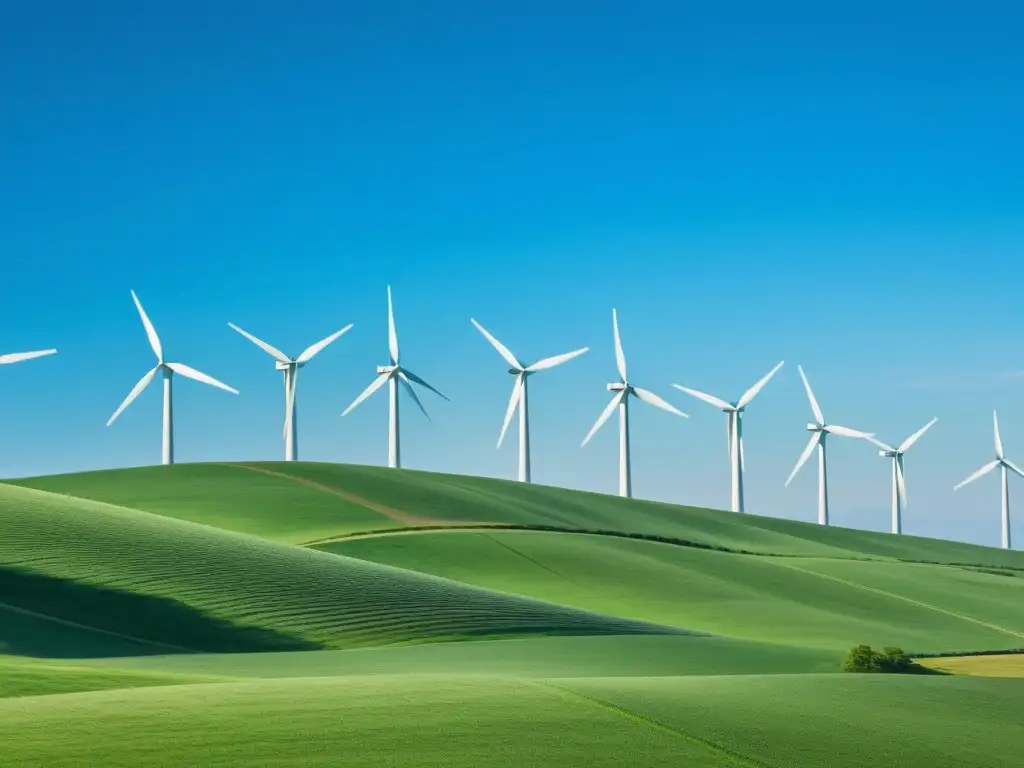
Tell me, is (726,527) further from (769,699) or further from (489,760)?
(489,760)

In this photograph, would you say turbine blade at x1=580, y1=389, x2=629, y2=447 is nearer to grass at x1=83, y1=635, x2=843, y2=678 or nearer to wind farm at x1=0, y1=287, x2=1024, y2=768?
wind farm at x1=0, y1=287, x2=1024, y2=768

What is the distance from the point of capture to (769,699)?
67.5 ft

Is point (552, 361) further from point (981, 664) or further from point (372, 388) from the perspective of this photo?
point (981, 664)

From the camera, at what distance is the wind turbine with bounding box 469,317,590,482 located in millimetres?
94000

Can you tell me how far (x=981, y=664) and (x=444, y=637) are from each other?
1663 cm

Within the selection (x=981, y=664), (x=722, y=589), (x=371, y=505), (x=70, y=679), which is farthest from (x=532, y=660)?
(x=371, y=505)

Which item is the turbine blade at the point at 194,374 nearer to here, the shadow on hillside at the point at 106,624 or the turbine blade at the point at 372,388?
the turbine blade at the point at 372,388

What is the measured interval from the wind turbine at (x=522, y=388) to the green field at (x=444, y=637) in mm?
15946

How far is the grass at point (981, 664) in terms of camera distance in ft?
118

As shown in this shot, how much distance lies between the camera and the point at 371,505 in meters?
69.4

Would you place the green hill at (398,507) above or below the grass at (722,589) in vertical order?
above

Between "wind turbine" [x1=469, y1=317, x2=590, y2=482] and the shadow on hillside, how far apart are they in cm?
5978

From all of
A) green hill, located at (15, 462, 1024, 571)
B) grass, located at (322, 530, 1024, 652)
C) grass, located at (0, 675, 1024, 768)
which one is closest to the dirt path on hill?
green hill, located at (15, 462, 1024, 571)

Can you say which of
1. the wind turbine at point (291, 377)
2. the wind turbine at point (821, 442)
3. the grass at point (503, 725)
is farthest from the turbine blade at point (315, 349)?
the grass at point (503, 725)
